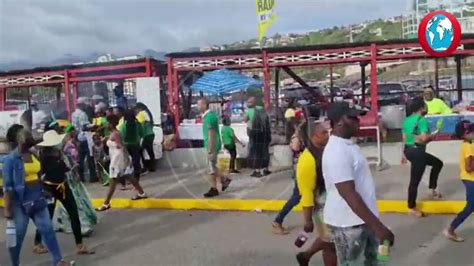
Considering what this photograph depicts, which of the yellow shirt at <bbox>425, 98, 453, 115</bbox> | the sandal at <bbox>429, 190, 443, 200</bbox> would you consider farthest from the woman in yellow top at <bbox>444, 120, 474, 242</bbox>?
the yellow shirt at <bbox>425, 98, 453, 115</bbox>

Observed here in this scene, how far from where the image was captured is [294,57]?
15039mm

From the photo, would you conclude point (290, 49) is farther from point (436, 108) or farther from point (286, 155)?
point (436, 108)

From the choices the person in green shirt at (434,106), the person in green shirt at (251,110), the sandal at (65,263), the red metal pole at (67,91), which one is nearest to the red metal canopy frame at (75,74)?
the red metal pole at (67,91)

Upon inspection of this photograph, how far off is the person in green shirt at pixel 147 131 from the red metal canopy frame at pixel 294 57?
1.71m

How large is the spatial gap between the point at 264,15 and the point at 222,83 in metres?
1.85

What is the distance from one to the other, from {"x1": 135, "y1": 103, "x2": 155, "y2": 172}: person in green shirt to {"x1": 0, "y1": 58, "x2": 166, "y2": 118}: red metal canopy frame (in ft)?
5.86

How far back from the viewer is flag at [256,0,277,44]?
1501 centimetres

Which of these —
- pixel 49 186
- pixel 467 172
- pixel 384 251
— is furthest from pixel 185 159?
pixel 384 251

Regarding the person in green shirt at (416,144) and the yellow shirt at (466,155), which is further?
the person in green shirt at (416,144)

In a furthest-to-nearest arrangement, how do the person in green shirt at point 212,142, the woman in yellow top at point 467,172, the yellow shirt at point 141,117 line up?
the yellow shirt at point 141,117
the person in green shirt at point 212,142
the woman in yellow top at point 467,172

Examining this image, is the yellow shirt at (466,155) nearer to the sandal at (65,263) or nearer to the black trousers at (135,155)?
the sandal at (65,263)

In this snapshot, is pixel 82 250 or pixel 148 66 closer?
pixel 82 250

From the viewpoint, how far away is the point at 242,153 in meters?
13.6

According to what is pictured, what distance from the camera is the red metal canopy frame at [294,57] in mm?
14359
